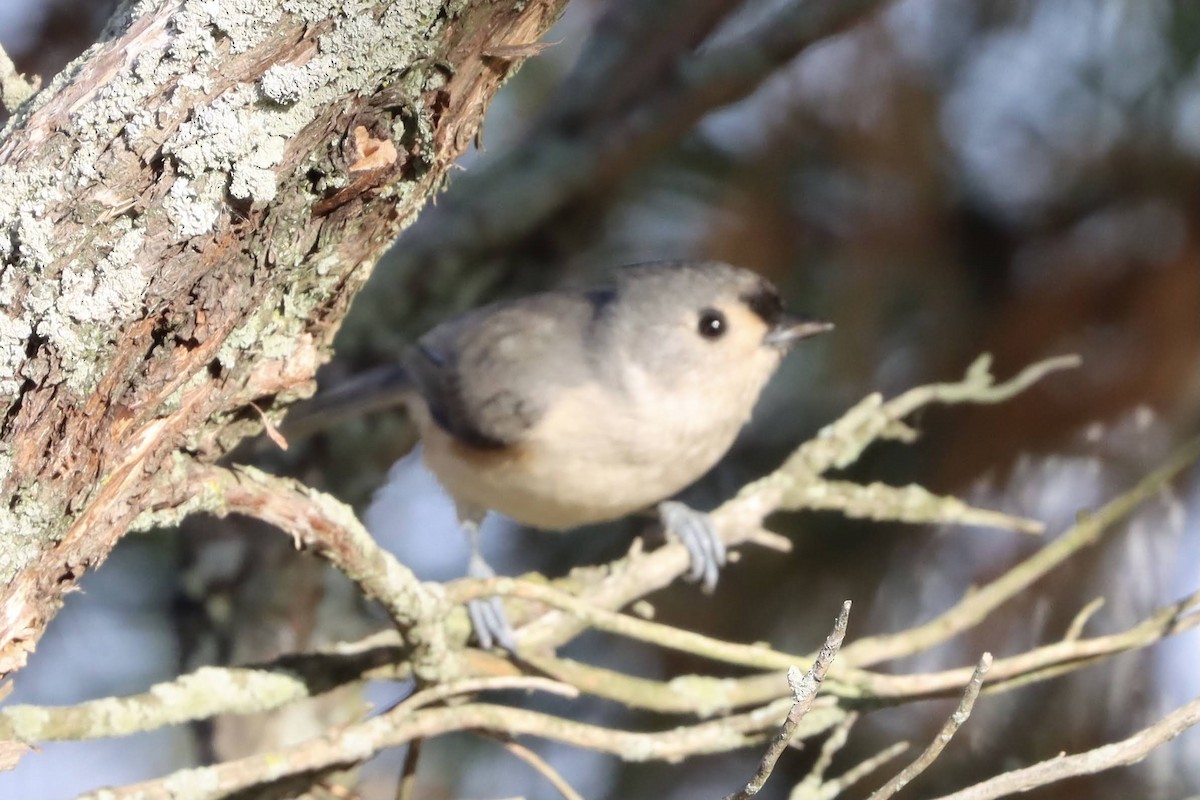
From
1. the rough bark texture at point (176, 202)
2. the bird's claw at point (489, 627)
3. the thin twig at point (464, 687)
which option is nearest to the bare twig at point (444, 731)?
the thin twig at point (464, 687)

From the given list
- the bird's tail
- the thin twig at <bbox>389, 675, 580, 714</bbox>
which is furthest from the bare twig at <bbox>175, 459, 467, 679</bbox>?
the bird's tail

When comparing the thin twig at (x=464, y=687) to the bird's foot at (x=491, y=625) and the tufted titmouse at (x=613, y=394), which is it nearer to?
the bird's foot at (x=491, y=625)

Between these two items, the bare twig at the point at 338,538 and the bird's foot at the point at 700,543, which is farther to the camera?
the bird's foot at the point at 700,543

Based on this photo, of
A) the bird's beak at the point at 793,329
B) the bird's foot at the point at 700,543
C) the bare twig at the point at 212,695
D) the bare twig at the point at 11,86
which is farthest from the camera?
the bird's beak at the point at 793,329

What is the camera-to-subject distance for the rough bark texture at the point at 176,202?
0.93m

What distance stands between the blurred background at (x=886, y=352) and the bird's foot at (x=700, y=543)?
244 mm

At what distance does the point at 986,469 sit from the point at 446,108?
1.46 m

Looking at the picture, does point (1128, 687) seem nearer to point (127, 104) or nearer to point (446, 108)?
point (446, 108)

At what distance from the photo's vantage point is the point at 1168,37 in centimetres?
205

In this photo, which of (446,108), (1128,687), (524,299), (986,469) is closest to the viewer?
(446,108)

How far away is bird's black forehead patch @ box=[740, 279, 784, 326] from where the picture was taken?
2186 millimetres

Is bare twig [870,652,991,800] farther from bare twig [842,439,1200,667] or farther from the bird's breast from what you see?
the bird's breast

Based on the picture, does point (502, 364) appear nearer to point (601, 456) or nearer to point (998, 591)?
point (601, 456)

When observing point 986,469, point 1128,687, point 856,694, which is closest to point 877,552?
point 986,469
